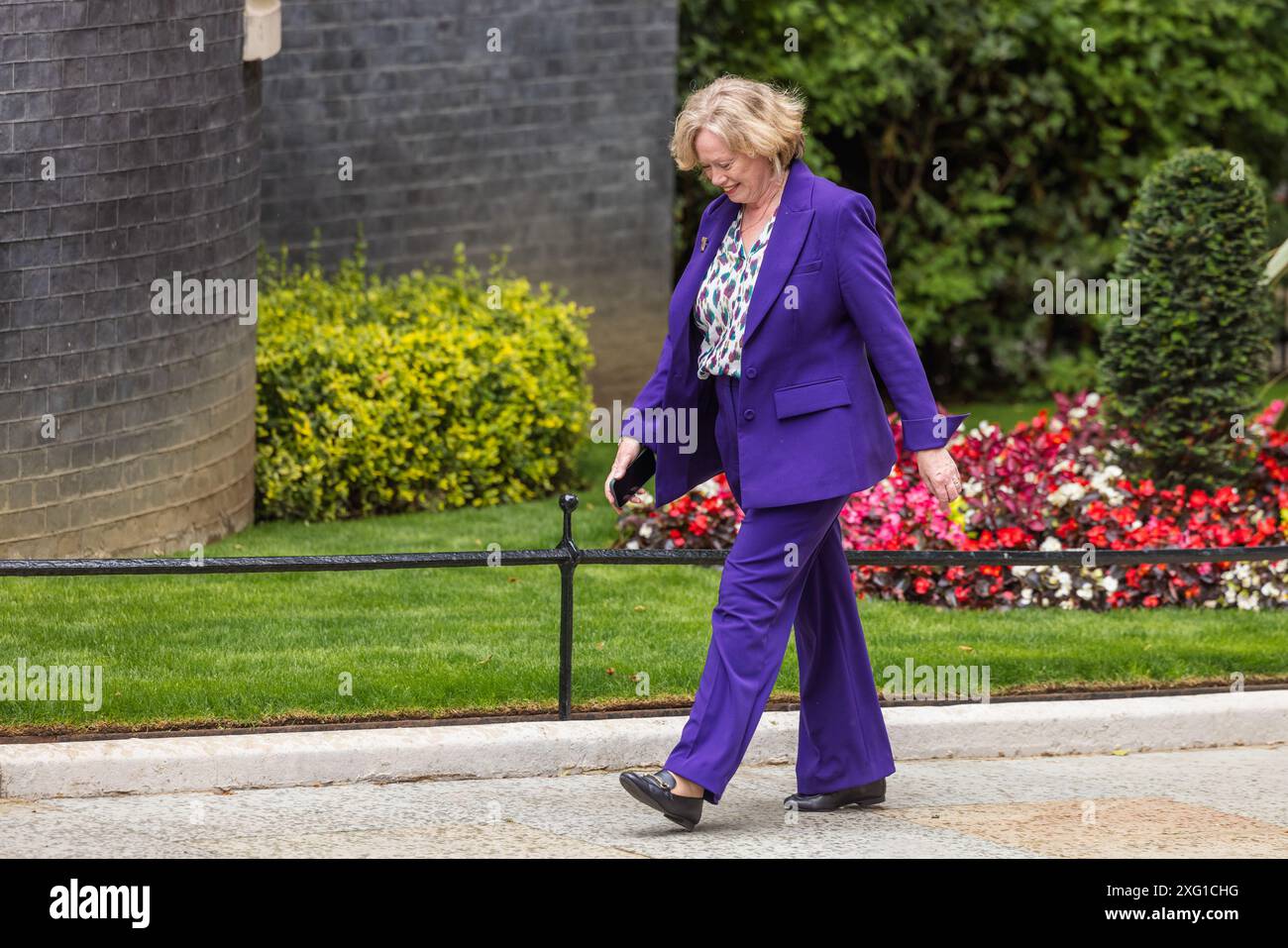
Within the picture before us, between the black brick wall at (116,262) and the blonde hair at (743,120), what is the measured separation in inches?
133

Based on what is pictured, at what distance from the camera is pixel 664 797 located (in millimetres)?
4891

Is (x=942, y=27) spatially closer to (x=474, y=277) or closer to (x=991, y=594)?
(x=474, y=277)

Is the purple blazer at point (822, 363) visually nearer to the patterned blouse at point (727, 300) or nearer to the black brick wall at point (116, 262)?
the patterned blouse at point (727, 300)

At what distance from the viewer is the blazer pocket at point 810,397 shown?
4.90 meters

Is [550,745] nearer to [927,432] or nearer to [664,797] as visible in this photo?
[664,797]

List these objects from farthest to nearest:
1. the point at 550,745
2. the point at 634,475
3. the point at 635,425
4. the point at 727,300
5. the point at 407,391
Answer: the point at 407,391
the point at 550,745
the point at 634,475
the point at 635,425
the point at 727,300

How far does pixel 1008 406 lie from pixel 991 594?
590 centimetres

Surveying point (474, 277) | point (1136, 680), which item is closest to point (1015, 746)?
point (1136, 680)

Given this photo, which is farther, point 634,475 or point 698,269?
point 634,475

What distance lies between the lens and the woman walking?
16.0 feet

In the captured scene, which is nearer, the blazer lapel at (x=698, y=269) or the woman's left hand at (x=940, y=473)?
the woman's left hand at (x=940, y=473)

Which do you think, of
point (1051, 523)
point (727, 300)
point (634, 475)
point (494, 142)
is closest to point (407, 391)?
point (494, 142)

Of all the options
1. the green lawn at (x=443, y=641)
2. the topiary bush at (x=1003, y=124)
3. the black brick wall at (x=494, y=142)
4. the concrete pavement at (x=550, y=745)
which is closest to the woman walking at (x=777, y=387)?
the concrete pavement at (x=550, y=745)

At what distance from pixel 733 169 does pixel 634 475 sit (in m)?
0.89
